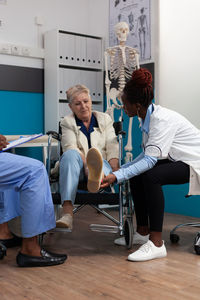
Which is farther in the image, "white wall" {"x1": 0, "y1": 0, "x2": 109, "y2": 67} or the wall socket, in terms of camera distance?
"white wall" {"x1": 0, "y1": 0, "x2": 109, "y2": 67}

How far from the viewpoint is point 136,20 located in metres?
4.39

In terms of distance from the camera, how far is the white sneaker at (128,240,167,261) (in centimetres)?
237

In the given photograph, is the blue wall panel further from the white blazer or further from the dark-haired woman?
the dark-haired woman

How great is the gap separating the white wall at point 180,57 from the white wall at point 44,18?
0.93 metres

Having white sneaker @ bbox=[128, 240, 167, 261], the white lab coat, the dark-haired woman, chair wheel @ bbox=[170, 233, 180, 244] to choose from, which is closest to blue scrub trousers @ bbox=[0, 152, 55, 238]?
the dark-haired woman

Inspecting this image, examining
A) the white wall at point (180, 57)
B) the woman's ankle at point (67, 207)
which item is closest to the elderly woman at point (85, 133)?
the woman's ankle at point (67, 207)

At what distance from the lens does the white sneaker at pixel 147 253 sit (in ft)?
7.79

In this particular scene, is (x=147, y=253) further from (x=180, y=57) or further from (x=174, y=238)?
(x=180, y=57)

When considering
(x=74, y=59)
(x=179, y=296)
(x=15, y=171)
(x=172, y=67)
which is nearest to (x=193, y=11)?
(x=172, y=67)

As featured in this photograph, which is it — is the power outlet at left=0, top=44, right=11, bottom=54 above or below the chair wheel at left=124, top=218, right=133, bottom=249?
above

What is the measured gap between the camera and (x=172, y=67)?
4.02m

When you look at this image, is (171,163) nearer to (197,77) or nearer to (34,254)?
(34,254)

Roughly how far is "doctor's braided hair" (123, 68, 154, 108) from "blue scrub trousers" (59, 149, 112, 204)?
1.74 ft

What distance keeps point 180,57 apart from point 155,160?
71.8 inches
